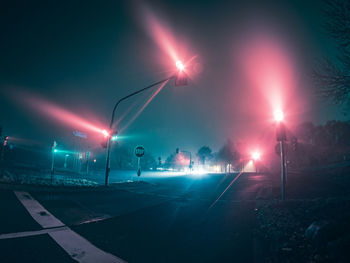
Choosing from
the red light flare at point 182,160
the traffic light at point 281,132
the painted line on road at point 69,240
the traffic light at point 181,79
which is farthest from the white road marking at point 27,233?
the red light flare at point 182,160

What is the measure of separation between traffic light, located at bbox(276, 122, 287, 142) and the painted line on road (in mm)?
9301

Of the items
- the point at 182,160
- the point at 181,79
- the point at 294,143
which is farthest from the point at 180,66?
the point at 182,160

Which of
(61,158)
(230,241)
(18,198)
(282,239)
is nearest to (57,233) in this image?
(18,198)

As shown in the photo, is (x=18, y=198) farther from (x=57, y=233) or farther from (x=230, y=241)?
(x=230, y=241)

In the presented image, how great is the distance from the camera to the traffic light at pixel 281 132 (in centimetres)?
924

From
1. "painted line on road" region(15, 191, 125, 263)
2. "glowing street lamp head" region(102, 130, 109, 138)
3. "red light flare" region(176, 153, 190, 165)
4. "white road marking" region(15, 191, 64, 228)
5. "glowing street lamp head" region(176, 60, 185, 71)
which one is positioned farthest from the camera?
"red light flare" region(176, 153, 190, 165)

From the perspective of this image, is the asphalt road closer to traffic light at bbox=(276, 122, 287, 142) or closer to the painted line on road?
the painted line on road

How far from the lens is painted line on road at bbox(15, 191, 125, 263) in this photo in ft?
10.9

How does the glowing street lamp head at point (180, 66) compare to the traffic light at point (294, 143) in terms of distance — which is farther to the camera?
the traffic light at point (294, 143)

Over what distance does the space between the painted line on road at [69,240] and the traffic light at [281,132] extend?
9.30 m

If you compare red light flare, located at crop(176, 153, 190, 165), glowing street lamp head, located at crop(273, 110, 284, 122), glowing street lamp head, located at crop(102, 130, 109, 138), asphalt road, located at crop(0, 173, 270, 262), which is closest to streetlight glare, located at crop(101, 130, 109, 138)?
glowing street lamp head, located at crop(102, 130, 109, 138)

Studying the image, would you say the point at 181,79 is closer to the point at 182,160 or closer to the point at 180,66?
the point at 180,66

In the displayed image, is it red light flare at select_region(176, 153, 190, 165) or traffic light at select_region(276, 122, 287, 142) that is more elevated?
traffic light at select_region(276, 122, 287, 142)

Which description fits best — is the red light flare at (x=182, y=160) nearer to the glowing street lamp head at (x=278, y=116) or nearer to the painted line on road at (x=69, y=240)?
the glowing street lamp head at (x=278, y=116)
